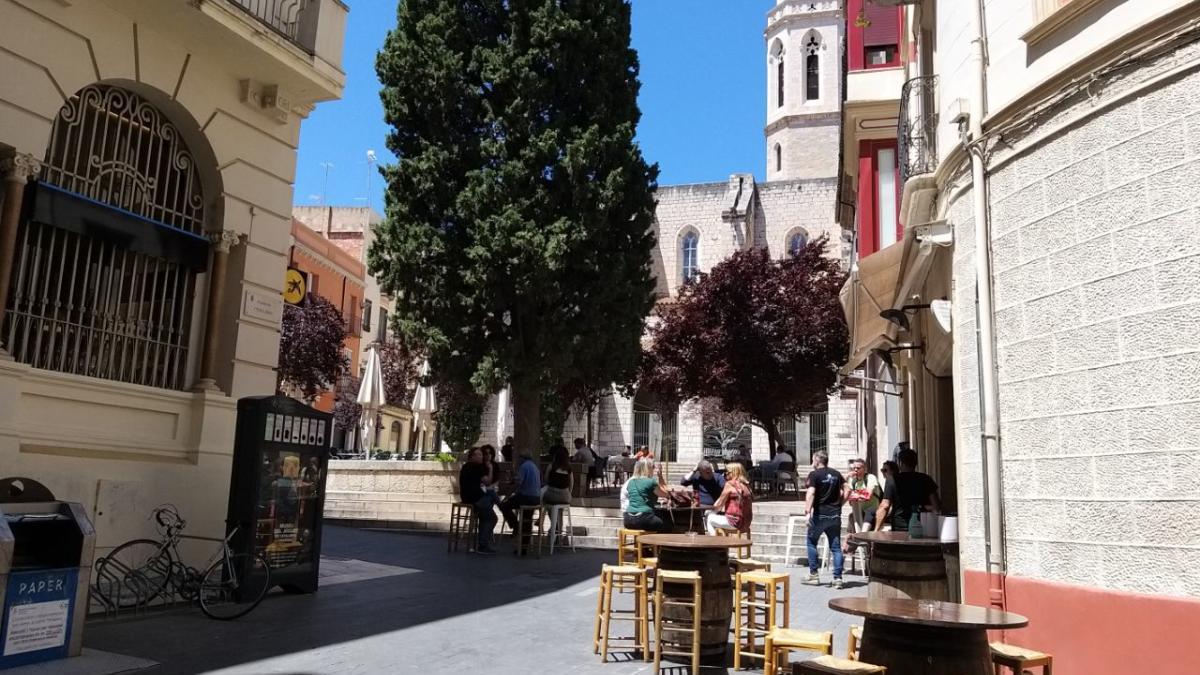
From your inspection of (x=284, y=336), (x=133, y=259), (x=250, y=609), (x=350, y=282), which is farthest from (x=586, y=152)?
(x=350, y=282)

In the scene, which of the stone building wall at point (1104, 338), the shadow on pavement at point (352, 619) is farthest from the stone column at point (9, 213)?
the stone building wall at point (1104, 338)

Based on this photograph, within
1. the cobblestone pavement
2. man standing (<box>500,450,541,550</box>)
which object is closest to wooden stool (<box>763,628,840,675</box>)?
the cobblestone pavement

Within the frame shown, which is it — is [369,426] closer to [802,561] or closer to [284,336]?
[284,336]

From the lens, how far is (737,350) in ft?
82.5

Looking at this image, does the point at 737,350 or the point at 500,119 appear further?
the point at 737,350

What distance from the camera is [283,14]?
10.6 meters

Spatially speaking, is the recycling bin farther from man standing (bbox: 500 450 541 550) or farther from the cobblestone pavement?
man standing (bbox: 500 450 541 550)

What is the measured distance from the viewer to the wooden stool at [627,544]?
9.41 meters

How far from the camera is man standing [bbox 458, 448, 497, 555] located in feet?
44.7

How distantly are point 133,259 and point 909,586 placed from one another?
26.7ft

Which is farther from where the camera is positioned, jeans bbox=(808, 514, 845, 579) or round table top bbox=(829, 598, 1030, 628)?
jeans bbox=(808, 514, 845, 579)

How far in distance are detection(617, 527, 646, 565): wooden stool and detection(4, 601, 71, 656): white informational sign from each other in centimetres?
487

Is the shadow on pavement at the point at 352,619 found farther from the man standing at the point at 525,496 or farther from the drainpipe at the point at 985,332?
the drainpipe at the point at 985,332

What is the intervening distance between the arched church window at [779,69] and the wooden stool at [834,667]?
58.9m
